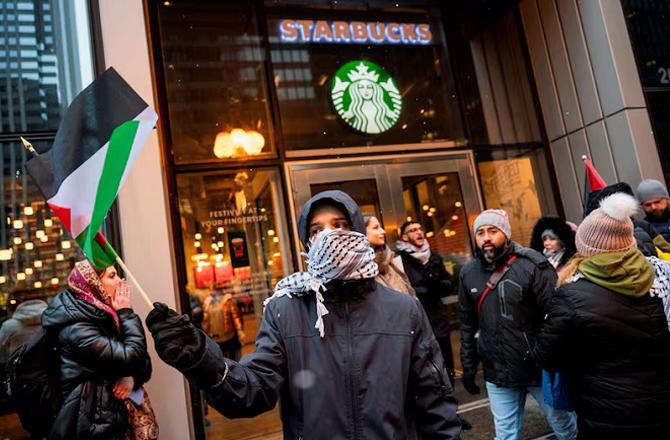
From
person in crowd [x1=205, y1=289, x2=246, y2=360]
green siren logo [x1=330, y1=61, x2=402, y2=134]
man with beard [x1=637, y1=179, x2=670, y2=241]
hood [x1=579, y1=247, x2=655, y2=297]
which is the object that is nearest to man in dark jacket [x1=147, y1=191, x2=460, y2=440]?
hood [x1=579, y1=247, x2=655, y2=297]

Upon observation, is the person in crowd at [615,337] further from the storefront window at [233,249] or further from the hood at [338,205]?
the storefront window at [233,249]

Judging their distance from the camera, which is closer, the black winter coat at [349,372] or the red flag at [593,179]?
→ the black winter coat at [349,372]

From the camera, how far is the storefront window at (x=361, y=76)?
6.82 metres

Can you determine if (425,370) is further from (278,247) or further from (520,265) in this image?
(278,247)

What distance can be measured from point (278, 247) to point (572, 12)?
5.38 m

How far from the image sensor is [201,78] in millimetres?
6387

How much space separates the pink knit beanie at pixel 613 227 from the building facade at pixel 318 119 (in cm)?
372

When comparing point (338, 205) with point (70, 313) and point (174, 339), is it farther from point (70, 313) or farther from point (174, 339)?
point (70, 313)

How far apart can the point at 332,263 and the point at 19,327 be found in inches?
158

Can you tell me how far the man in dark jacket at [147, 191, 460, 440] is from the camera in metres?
1.91

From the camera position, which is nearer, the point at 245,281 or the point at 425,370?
the point at 425,370

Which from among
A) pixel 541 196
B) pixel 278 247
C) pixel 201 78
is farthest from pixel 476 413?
pixel 201 78

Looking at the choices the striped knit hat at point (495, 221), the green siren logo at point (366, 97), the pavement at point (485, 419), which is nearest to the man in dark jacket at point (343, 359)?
the striped knit hat at point (495, 221)

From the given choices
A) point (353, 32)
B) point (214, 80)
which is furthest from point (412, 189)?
point (214, 80)
